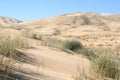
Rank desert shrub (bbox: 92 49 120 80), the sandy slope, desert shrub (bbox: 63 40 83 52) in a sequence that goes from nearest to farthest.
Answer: the sandy slope → desert shrub (bbox: 92 49 120 80) → desert shrub (bbox: 63 40 83 52)

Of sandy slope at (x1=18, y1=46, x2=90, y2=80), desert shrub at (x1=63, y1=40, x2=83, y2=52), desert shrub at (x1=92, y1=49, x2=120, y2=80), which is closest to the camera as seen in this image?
sandy slope at (x1=18, y1=46, x2=90, y2=80)

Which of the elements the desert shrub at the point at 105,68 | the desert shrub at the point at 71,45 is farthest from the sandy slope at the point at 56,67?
the desert shrub at the point at 71,45

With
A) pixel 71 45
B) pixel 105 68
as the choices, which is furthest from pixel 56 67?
pixel 71 45

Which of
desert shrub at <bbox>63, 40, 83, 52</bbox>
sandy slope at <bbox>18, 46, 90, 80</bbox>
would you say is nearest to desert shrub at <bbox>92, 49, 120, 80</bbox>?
sandy slope at <bbox>18, 46, 90, 80</bbox>

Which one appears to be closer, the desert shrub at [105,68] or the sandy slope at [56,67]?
the sandy slope at [56,67]

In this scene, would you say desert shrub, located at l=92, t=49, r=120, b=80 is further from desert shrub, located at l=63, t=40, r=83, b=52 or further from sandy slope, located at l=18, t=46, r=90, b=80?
desert shrub, located at l=63, t=40, r=83, b=52

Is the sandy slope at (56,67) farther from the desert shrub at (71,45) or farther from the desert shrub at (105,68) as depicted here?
the desert shrub at (71,45)

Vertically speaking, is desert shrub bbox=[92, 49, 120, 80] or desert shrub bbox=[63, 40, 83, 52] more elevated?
desert shrub bbox=[92, 49, 120, 80]

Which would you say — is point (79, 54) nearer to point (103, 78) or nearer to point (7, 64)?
point (103, 78)

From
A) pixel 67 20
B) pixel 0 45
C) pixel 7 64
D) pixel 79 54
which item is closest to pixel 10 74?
pixel 7 64

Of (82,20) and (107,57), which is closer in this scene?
(107,57)

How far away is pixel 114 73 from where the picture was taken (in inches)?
305

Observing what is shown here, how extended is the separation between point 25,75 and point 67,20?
201 feet

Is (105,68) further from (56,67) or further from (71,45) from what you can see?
(71,45)
